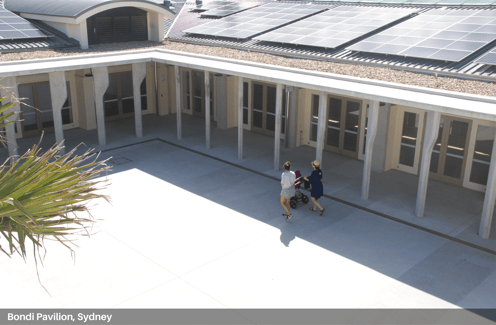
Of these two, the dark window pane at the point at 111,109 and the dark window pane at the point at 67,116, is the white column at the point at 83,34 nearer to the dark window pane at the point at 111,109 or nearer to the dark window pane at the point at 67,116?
the dark window pane at the point at 67,116

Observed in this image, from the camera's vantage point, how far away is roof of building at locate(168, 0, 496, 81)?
13.7 meters

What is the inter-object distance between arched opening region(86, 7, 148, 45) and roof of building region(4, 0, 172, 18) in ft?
2.73

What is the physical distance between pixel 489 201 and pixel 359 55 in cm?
733

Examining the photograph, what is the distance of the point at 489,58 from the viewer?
13.7m

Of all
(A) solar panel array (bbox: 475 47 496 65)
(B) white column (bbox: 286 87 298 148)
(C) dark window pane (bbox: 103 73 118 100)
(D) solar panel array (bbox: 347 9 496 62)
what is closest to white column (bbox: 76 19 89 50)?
(C) dark window pane (bbox: 103 73 118 100)

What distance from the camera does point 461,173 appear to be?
47.2 ft

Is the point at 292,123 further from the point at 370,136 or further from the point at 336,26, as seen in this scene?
the point at 370,136

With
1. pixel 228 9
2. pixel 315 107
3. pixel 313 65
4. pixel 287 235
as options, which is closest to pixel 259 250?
pixel 287 235

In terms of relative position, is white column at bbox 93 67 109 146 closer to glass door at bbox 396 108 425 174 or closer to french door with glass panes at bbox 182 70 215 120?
french door with glass panes at bbox 182 70 215 120

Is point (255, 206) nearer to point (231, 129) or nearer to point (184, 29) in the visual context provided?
point (231, 129)

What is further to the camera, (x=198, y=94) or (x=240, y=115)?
(x=198, y=94)
